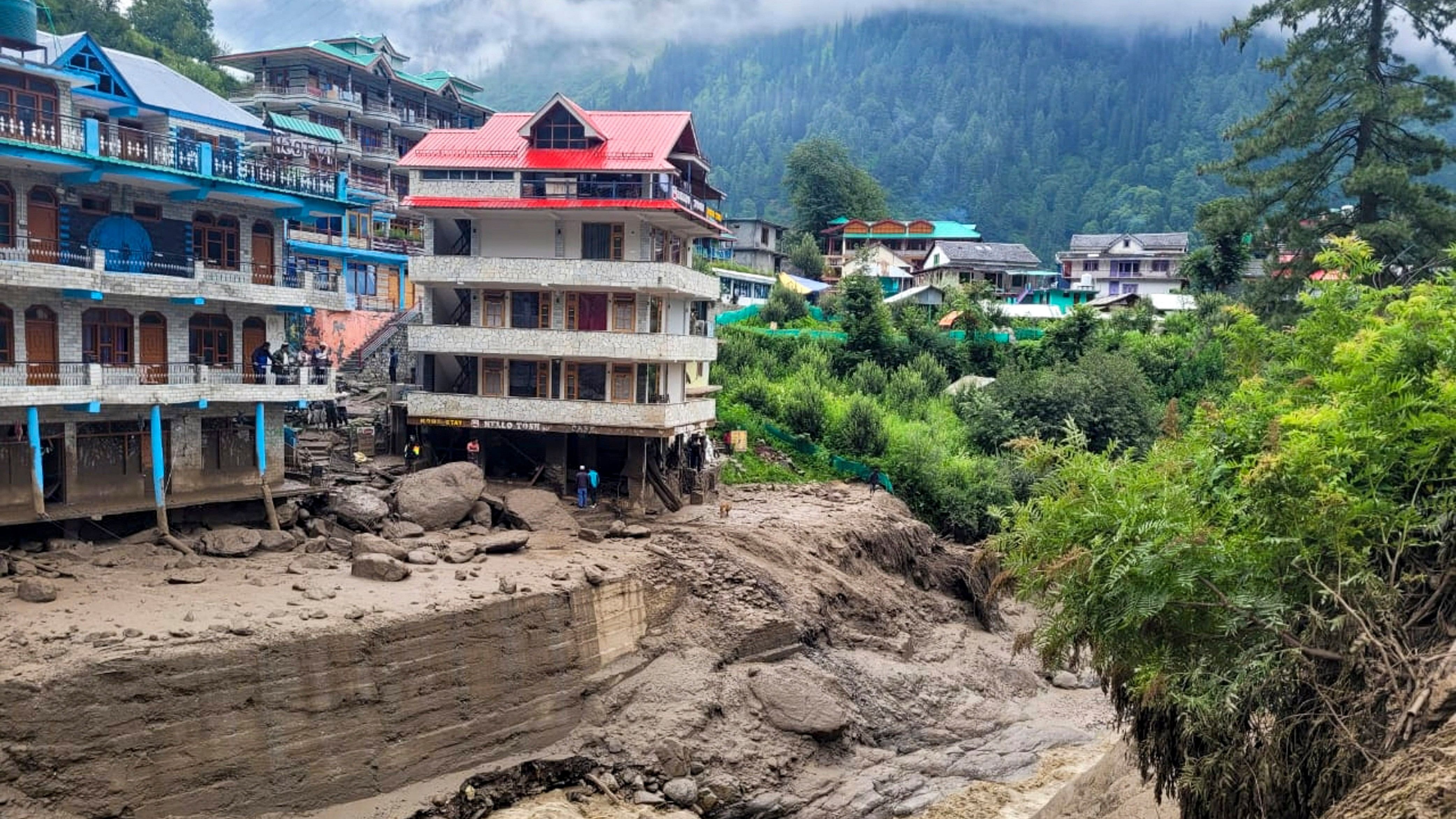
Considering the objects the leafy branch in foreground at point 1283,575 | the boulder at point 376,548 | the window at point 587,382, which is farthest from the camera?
the window at point 587,382

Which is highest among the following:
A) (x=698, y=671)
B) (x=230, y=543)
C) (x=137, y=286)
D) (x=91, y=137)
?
(x=91, y=137)

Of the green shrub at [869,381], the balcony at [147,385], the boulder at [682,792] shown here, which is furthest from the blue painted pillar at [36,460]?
the green shrub at [869,381]

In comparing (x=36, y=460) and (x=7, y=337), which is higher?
(x=7, y=337)

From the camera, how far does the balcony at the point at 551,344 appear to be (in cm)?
3166

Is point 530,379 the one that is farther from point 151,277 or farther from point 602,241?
point 151,277

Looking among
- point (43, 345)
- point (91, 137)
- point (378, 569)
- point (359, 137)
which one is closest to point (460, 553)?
point (378, 569)

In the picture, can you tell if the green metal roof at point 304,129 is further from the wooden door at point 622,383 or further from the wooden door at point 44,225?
the wooden door at point 622,383

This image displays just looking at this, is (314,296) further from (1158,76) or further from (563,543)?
(1158,76)

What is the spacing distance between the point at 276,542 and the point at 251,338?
6.19 m

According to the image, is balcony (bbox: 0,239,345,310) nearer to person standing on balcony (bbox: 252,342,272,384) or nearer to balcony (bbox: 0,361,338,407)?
person standing on balcony (bbox: 252,342,272,384)

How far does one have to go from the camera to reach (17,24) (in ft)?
77.4

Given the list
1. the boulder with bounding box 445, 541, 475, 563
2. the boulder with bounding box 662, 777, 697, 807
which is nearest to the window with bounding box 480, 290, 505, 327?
the boulder with bounding box 445, 541, 475, 563

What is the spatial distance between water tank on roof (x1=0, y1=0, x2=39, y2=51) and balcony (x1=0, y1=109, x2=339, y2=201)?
146 cm

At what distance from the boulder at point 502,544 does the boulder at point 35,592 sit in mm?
9068
